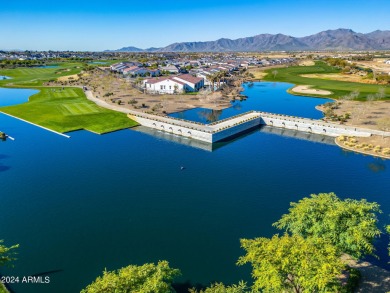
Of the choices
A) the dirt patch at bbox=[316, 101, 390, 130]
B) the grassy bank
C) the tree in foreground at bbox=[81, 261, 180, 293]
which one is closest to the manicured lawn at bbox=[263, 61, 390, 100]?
the dirt patch at bbox=[316, 101, 390, 130]

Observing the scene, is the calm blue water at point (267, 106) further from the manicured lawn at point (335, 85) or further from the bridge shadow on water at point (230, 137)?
the manicured lawn at point (335, 85)

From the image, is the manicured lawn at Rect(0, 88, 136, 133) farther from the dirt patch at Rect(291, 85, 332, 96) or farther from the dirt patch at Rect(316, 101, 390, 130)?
the dirt patch at Rect(291, 85, 332, 96)

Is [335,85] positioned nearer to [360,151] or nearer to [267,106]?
[267,106]

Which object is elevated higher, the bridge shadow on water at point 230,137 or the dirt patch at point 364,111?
the dirt patch at point 364,111

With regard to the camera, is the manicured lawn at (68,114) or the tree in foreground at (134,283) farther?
the manicured lawn at (68,114)

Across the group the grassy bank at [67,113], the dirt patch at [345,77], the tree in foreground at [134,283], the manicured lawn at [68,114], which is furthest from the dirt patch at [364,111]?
the tree in foreground at [134,283]

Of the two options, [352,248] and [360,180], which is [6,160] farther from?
[360,180]

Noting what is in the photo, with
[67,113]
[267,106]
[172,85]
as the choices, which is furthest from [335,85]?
[67,113]
